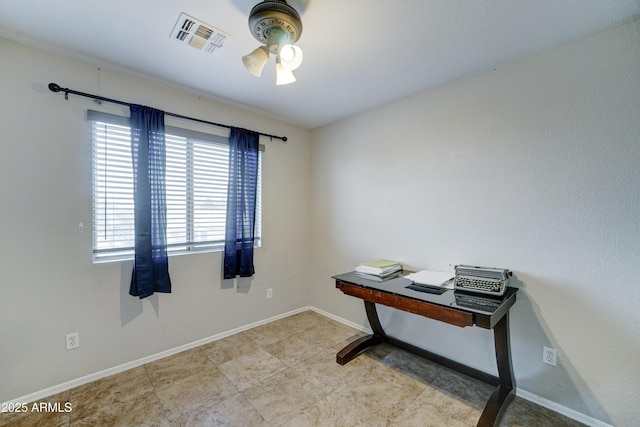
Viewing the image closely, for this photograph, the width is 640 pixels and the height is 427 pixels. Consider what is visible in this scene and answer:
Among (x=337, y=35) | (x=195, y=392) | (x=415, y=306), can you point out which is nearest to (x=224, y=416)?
(x=195, y=392)

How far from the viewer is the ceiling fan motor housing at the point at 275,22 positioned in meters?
1.30

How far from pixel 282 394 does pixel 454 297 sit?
1415 millimetres

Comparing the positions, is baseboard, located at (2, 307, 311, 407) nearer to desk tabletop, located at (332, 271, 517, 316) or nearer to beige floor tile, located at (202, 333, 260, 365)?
beige floor tile, located at (202, 333, 260, 365)

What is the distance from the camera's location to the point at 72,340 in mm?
1946

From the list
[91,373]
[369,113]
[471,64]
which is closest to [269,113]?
[369,113]

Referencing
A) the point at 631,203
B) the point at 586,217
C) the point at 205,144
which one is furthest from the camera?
the point at 205,144

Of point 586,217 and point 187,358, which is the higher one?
point 586,217

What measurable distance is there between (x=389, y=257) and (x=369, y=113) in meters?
1.59

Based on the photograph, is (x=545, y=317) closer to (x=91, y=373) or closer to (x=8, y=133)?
(x=91, y=373)

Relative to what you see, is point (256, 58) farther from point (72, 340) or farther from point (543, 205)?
point (72, 340)

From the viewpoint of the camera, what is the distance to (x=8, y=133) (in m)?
1.74

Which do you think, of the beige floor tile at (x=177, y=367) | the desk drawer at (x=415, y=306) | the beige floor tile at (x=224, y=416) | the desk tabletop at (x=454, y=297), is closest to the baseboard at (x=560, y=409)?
the desk tabletop at (x=454, y=297)

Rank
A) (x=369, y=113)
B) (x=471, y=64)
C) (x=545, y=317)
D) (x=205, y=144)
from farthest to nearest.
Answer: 1. (x=369, y=113)
2. (x=205, y=144)
3. (x=471, y=64)
4. (x=545, y=317)

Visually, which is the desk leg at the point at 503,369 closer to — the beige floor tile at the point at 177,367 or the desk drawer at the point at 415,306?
the desk drawer at the point at 415,306
